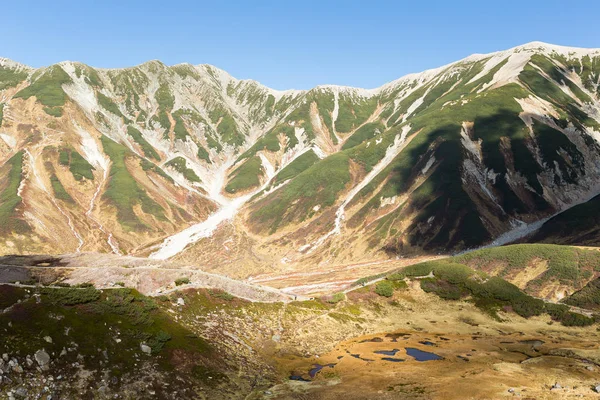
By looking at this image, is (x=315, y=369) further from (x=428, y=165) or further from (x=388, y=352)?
(x=428, y=165)

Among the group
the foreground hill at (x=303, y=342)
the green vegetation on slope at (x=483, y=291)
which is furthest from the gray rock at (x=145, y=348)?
the green vegetation on slope at (x=483, y=291)

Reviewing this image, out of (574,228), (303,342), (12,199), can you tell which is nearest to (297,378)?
(303,342)

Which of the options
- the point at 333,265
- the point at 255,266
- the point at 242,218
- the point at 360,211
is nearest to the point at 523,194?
the point at 360,211

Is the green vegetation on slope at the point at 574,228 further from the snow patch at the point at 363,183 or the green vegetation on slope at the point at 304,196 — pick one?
the green vegetation on slope at the point at 304,196

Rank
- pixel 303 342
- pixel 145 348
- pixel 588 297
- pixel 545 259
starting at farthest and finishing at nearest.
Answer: pixel 545 259 < pixel 588 297 < pixel 303 342 < pixel 145 348

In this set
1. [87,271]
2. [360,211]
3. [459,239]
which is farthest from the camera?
[360,211]

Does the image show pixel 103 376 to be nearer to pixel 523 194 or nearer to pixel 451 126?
pixel 523 194
